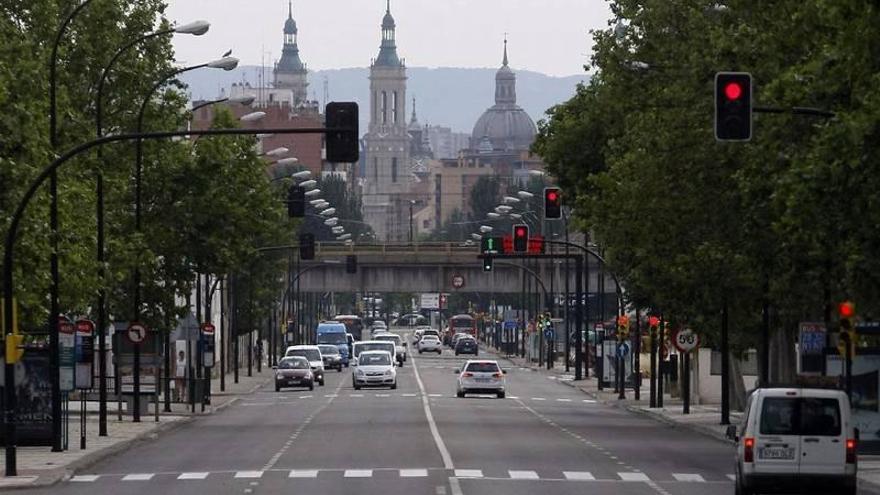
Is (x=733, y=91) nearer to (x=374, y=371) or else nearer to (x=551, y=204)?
(x=551, y=204)

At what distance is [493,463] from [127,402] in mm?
27724

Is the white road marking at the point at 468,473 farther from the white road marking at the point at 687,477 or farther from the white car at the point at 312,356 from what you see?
the white car at the point at 312,356

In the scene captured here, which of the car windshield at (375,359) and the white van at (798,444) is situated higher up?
the white van at (798,444)

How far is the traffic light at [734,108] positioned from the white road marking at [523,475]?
7993mm

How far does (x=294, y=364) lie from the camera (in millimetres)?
91625

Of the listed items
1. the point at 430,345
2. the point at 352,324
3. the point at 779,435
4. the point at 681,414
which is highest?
the point at 779,435

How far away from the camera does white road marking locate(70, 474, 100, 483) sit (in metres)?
36.9

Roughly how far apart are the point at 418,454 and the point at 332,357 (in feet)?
272

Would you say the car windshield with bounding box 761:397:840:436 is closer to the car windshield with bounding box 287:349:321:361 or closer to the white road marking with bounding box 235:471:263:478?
the white road marking with bounding box 235:471:263:478

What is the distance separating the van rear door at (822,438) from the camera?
31.0 meters

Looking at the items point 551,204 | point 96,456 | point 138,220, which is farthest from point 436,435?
point 551,204

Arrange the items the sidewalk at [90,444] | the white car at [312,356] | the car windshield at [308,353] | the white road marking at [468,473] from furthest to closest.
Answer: the car windshield at [308,353]
the white car at [312,356]
the sidewalk at [90,444]
the white road marking at [468,473]

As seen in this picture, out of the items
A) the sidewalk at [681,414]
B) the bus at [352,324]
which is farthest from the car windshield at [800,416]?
the bus at [352,324]

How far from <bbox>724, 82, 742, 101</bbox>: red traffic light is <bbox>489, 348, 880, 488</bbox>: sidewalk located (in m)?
8.37
